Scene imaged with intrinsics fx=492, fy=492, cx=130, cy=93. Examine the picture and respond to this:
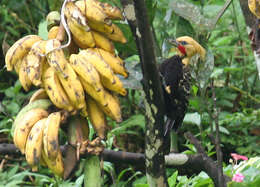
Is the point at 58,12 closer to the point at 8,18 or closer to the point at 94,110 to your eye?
the point at 94,110

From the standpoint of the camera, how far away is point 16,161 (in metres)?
3.08

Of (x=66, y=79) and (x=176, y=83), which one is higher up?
(x=66, y=79)

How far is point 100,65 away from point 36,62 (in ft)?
0.44

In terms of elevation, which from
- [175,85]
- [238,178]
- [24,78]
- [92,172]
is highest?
[24,78]

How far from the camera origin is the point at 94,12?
108cm

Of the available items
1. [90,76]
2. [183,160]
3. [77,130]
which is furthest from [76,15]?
[183,160]

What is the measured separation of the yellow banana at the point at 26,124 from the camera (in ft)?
3.37

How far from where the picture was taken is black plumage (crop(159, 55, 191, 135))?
1.85 metres

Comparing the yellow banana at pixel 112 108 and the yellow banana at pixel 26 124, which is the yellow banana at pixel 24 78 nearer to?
the yellow banana at pixel 26 124

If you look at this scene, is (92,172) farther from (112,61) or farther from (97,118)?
(112,61)

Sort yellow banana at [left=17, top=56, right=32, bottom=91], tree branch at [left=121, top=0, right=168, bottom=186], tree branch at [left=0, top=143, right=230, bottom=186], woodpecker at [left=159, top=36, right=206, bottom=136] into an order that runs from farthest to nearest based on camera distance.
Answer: woodpecker at [left=159, top=36, right=206, bottom=136]
tree branch at [left=0, top=143, right=230, bottom=186]
yellow banana at [left=17, top=56, right=32, bottom=91]
tree branch at [left=121, top=0, right=168, bottom=186]

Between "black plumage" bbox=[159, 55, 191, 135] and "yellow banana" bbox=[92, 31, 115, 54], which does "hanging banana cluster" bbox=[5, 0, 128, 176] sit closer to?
"yellow banana" bbox=[92, 31, 115, 54]

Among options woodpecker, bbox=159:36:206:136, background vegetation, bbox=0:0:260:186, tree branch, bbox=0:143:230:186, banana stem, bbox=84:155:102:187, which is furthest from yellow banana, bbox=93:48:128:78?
background vegetation, bbox=0:0:260:186

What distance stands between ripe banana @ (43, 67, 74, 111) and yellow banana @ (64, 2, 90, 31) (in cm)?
11
